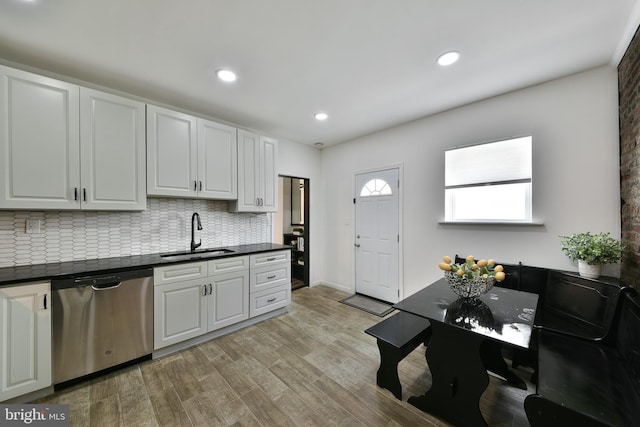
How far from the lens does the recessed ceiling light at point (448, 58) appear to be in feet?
6.38

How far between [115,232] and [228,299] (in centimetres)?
137

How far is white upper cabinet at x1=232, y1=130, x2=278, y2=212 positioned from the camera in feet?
10.3

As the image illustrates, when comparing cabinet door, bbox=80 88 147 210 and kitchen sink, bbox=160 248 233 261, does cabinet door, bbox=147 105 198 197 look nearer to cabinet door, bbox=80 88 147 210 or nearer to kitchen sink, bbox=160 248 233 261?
cabinet door, bbox=80 88 147 210

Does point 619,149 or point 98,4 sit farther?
point 619,149

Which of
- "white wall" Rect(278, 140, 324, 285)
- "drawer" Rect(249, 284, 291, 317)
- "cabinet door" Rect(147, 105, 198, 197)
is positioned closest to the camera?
"cabinet door" Rect(147, 105, 198, 197)

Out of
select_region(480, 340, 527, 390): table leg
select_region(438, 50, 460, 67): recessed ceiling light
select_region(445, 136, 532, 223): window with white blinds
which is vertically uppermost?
select_region(438, 50, 460, 67): recessed ceiling light

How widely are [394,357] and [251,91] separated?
9.19 feet

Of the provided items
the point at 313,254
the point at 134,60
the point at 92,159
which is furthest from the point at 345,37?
the point at 313,254

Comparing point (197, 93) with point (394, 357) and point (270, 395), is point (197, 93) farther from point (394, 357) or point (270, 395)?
point (394, 357)

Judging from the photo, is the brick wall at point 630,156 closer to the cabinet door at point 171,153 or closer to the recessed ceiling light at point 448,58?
the recessed ceiling light at point 448,58

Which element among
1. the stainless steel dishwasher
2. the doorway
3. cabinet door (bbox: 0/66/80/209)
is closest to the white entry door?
the doorway

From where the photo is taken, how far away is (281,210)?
5094 mm

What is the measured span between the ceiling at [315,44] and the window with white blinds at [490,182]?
0.63 meters

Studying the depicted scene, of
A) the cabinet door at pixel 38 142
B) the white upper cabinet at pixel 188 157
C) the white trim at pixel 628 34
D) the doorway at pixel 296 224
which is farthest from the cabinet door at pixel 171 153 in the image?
the white trim at pixel 628 34
